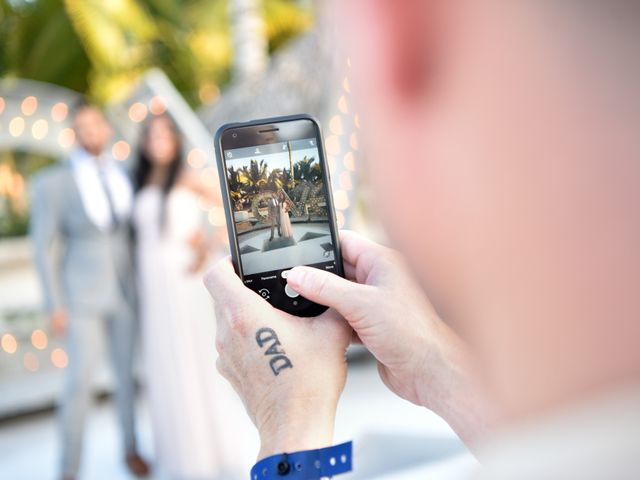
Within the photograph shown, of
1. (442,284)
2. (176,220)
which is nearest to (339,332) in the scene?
(442,284)

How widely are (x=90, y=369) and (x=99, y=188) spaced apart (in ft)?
2.04

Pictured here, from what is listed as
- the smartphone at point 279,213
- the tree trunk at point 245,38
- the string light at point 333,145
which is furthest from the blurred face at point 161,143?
the tree trunk at point 245,38

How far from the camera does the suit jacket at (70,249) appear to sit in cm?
234

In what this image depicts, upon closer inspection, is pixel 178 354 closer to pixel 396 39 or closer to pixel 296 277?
pixel 296 277

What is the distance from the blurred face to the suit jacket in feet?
0.92

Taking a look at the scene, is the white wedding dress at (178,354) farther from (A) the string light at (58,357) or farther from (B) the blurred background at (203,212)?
(A) the string light at (58,357)

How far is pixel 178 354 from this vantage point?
7.65 ft

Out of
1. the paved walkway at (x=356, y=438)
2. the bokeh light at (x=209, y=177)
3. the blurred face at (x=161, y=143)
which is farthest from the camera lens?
the bokeh light at (x=209, y=177)

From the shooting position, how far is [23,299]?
10.9ft

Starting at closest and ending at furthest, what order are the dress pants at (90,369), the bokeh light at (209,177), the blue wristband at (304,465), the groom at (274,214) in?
the blue wristband at (304,465), the groom at (274,214), the dress pants at (90,369), the bokeh light at (209,177)

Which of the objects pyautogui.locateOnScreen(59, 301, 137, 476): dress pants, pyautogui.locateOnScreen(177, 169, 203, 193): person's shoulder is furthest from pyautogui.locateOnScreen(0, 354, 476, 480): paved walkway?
pyautogui.locateOnScreen(177, 169, 203, 193): person's shoulder

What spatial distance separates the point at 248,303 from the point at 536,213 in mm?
431

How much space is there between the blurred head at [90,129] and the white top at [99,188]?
0.09 ft

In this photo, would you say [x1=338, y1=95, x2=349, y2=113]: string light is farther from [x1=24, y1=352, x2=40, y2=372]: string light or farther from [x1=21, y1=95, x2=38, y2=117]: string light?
[x1=24, y1=352, x2=40, y2=372]: string light
